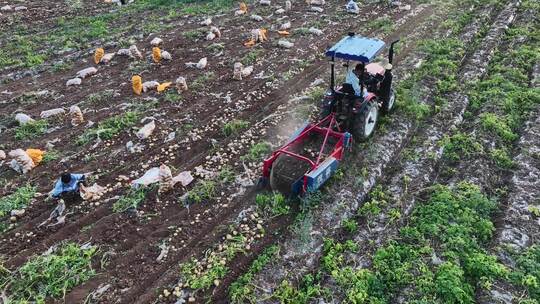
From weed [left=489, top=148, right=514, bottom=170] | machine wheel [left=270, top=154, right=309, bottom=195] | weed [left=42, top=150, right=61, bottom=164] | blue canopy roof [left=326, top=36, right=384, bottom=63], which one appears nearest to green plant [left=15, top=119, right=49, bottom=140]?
weed [left=42, top=150, right=61, bottom=164]

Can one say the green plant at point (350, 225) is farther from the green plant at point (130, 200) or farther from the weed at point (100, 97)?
the weed at point (100, 97)

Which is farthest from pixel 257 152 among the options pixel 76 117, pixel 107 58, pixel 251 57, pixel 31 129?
pixel 107 58

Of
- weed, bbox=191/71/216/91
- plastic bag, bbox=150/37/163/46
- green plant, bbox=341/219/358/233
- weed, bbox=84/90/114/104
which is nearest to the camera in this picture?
green plant, bbox=341/219/358/233

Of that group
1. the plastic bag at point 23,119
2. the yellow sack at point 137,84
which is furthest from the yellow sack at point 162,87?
the plastic bag at point 23,119

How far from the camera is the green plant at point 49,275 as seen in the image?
670cm

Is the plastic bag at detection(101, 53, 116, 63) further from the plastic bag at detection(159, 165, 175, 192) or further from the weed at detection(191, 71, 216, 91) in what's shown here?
the plastic bag at detection(159, 165, 175, 192)

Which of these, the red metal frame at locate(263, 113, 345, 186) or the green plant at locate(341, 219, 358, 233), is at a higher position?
the red metal frame at locate(263, 113, 345, 186)

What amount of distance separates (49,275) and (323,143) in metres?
5.19

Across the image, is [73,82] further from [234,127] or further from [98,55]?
[234,127]

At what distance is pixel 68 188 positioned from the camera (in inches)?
330

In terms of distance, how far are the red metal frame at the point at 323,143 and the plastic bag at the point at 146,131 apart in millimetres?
3354

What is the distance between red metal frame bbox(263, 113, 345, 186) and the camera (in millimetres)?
8044

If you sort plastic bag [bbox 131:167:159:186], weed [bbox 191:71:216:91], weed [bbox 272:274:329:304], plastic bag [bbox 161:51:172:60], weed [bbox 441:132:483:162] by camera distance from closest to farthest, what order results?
1. weed [bbox 272:274:329:304]
2. plastic bag [bbox 131:167:159:186]
3. weed [bbox 441:132:483:162]
4. weed [bbox 191:71:216:91]
5. plastic bag [bbox 161:51:172:60]

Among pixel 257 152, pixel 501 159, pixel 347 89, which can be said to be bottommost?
pixel 501 159
